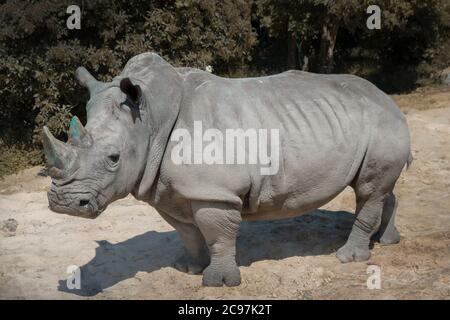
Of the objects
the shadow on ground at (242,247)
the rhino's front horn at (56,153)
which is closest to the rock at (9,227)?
the shadow on ground at (242,247)

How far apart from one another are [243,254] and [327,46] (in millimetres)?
10055

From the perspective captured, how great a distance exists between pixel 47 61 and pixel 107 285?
15.3 ft

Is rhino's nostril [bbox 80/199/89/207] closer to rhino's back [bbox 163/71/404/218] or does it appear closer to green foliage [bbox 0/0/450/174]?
rhino's back [bbox 163/71/404/218]

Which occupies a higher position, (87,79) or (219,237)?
(87,79)

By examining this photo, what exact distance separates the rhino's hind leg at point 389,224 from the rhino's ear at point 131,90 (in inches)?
110

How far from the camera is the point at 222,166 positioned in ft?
15.6

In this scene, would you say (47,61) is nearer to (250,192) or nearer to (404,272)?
(250,192)

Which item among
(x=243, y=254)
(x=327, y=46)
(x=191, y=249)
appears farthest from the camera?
(x=327, y=46)

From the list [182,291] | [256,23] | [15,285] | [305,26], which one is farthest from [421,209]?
[256,23]

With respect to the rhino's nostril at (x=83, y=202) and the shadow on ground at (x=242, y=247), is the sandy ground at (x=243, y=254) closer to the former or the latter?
the shadow on ground at (x=242, y=247)

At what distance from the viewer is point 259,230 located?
656 cm

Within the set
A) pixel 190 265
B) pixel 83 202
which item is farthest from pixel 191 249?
pixel 83 202

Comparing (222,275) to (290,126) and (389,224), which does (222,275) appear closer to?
(290,126)

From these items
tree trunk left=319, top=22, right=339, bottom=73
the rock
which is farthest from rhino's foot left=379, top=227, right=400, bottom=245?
tree trunk left=319, top=22, right=339, bottom=73
